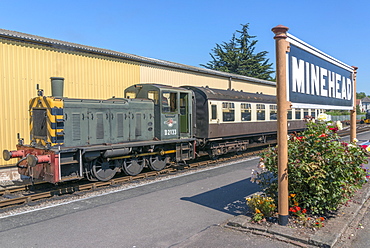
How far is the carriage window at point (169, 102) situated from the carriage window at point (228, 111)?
9.36 ft

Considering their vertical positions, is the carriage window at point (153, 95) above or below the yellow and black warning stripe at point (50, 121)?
above

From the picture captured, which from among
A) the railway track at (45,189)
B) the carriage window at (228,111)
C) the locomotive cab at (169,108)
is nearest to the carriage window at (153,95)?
the locomotive cab at (169,108)

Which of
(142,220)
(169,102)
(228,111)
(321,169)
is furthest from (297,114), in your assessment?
(142,220)

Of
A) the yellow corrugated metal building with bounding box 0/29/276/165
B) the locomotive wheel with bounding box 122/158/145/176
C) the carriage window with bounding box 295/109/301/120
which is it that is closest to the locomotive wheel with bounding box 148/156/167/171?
the locomotive wheel with bounding box 122/158/145/176

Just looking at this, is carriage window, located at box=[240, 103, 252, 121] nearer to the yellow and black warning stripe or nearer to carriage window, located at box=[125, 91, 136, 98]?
carriage window, located at box=[125, 91, 136, 98]

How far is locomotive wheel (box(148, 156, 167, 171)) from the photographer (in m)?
11.2

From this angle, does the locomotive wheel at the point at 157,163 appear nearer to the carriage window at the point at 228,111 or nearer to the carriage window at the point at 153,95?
the carriage window at the point at 153,95

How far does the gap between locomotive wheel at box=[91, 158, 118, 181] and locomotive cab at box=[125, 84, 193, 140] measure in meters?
2.27

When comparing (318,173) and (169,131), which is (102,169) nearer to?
(169,131)

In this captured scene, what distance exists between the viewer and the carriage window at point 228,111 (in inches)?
539

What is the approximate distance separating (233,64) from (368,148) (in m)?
39.1

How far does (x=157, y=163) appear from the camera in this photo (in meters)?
11.4

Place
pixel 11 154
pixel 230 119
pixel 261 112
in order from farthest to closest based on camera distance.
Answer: pixel 261 112 < pixel 230 119 < pixel 11 154

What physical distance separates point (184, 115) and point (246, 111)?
13.6 feet
